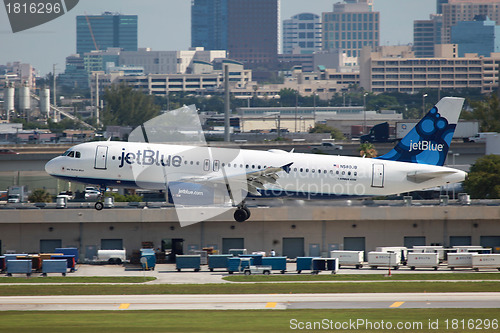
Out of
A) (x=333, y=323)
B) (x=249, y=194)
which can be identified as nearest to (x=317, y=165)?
(x=249, y=194)

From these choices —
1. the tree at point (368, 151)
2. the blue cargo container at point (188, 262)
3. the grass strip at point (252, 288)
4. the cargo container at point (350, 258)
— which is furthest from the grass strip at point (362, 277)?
the tree at point (368, 151)

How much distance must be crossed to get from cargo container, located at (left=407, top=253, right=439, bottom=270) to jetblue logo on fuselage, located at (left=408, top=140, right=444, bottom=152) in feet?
32.2

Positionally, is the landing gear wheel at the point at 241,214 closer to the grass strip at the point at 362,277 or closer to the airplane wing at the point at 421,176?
the grass strip at the point at 362,277

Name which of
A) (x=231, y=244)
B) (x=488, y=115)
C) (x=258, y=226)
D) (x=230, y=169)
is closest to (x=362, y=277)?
(x=230, y=169)

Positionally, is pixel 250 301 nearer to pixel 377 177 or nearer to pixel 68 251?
pixel 377 177

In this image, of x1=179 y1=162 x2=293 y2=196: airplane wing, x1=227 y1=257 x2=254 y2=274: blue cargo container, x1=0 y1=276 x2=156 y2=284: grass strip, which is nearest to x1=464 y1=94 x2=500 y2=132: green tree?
x1=227 y1=257 x2=254 y2=274: blue cargo container

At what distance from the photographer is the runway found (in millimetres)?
52156

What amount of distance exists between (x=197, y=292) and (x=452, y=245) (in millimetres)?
33800

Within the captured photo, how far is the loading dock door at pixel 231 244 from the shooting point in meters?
77.6

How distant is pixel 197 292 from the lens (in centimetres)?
5828

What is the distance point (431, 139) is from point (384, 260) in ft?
40.0

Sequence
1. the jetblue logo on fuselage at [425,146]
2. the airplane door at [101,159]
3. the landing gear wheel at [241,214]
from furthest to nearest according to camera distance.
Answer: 1. the jetblue logo on fuselage at [425,146]
2. the landing gear wheel at [241,214]
3. the airplane door at [101,159]

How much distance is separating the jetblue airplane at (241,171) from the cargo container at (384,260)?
604 cm

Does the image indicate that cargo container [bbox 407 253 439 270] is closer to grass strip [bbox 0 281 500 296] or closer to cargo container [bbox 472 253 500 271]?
cargo container [bbox 472 253 500 271]
